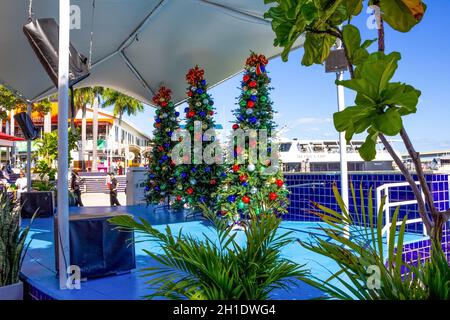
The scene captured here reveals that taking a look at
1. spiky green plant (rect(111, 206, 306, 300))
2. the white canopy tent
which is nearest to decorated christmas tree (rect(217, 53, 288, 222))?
the white canopy tent

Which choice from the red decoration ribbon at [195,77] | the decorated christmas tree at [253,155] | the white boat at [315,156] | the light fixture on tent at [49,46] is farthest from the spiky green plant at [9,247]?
the white boat at [315,156]

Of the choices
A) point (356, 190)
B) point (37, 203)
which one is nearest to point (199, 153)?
point (356, 190)

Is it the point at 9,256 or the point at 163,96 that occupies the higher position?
the point at 163,96

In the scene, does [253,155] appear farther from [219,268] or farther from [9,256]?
[219,268]

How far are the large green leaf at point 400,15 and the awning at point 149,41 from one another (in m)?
6.39

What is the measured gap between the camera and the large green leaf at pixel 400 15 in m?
1.04

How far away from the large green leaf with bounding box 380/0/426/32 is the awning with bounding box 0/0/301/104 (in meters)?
6.39

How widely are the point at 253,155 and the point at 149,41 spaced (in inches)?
171

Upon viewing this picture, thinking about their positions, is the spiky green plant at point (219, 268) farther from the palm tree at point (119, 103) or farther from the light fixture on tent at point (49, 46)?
the palm tree at point (119, 103)

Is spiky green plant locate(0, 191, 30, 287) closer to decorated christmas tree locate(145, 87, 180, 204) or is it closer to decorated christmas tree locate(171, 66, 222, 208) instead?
decorated christmas tree locate(171, 66, 222, 208)

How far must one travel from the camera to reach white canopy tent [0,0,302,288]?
698 centimetres

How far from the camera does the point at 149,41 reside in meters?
9.09

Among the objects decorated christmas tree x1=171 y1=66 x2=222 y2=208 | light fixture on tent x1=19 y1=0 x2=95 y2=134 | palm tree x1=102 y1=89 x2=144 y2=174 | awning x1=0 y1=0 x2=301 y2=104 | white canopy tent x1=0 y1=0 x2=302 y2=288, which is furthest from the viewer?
palm tree x1=102 y1=89 x2=144 y2=174
